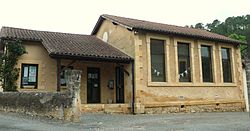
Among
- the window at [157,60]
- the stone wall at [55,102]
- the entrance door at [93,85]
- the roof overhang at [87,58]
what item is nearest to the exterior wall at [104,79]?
the entrance door at [93,85]

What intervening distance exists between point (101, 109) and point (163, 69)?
4.26m

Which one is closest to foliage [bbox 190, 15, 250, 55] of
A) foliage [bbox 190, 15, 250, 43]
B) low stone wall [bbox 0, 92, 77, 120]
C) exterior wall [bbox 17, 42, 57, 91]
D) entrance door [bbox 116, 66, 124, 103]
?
foliage [bbox 190, 15, 250, 43]

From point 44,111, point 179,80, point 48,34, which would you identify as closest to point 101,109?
point 44,111

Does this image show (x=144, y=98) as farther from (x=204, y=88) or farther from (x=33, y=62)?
(x=33, y=62)

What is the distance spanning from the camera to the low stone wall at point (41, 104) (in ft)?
30.7

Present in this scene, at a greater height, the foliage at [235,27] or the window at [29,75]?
the foliage at [235,27]

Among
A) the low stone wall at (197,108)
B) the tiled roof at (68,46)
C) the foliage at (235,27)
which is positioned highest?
the foliage at (235,27)

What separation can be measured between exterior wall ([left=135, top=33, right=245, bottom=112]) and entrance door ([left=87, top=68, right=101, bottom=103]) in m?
2.56

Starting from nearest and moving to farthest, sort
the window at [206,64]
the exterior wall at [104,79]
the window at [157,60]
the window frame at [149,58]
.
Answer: the window frame at [149,58]
the exterior wall at [104,79]
the window at [157,60]
the window at [206,64]

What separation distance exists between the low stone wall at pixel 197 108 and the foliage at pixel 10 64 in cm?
649

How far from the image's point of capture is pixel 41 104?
33.1 feet

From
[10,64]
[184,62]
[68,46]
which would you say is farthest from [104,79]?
[10,64]

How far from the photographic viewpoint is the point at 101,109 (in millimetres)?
13438

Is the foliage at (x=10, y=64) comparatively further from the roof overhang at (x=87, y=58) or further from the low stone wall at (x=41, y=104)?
the roof overhang at (x=87, y=58)
